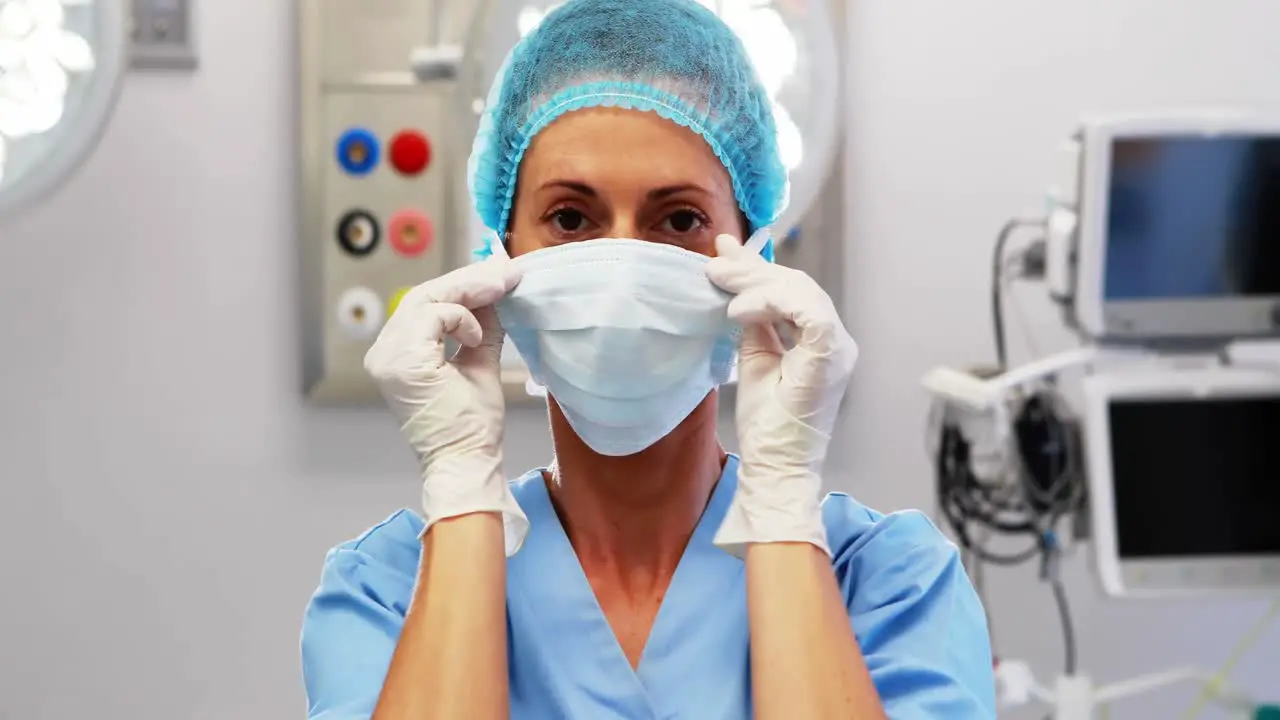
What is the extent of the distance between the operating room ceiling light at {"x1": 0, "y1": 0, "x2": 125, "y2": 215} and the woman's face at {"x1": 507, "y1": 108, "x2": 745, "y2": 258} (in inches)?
25.4

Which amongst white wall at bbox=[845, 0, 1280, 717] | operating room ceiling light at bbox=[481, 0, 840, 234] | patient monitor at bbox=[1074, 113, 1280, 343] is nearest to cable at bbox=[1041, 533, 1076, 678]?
white wall at bbox=[845, 0, 1280, 717]

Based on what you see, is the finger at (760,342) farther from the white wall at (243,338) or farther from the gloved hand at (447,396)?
the white wall at (243,338)

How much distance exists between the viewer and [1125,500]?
5.60 ft

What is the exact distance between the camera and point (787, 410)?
93cm

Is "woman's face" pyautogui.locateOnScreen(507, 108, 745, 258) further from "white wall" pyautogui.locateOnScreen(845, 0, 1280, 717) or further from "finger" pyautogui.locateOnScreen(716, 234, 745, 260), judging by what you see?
"white wall" pyautogui.locateOnScreen(845, 0, 1280, 717)

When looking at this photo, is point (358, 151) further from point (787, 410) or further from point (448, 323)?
point (787, 410)

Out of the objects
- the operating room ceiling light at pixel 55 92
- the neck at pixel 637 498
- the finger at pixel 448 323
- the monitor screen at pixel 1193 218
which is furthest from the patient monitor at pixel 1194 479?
the operating room ceiling light at pixel 55 92

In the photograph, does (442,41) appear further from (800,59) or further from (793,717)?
(793,717)

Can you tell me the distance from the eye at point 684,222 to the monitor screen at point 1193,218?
89 centimetres

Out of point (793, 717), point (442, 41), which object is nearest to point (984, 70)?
→ point (442, 41)

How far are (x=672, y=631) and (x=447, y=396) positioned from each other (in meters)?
0.28

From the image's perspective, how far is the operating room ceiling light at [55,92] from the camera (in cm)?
134

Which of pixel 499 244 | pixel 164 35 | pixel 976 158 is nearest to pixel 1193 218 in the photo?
pixel 976 158

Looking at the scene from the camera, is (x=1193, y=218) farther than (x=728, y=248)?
Yes
